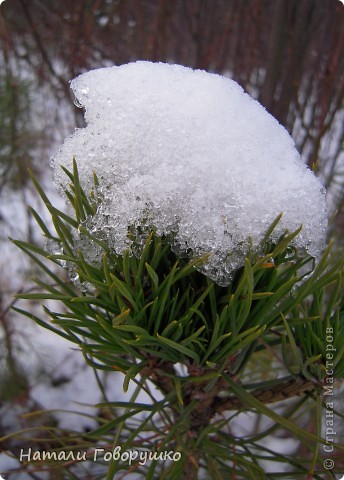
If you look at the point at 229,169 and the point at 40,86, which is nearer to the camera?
the point at 229,169

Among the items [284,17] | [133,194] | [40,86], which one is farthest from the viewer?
[40,86]

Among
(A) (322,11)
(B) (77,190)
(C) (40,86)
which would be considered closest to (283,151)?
(B) (77,190)

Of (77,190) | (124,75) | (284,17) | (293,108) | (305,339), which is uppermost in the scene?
(284,17)

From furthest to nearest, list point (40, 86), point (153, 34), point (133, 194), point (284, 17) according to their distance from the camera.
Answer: point (40, 86) → point (153, 34) → point (284, 17) → point (133, 194)

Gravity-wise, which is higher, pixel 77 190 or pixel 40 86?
pixel 40 86

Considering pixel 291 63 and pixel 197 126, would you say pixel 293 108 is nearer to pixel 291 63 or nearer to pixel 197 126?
pixel 291 63

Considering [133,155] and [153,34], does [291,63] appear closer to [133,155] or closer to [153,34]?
[153,34]
